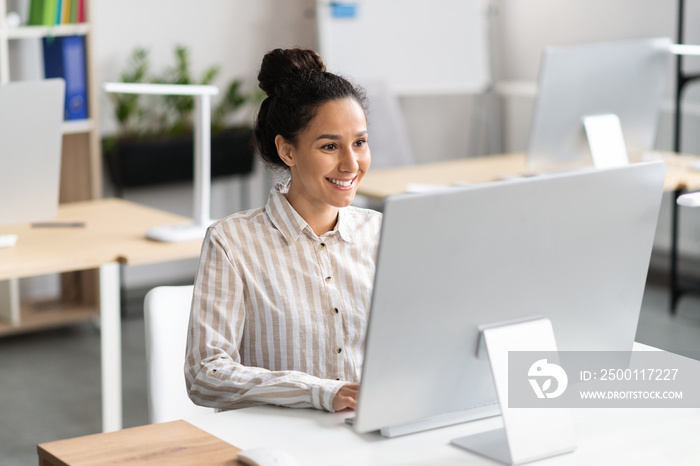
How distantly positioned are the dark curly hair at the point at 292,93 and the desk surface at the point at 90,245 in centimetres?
85

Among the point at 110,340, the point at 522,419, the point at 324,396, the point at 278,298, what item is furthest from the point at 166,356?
the point at 110,340

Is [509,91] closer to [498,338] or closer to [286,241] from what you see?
[286,241]

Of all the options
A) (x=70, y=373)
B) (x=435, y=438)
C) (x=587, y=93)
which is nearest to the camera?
(x=435, y=438)

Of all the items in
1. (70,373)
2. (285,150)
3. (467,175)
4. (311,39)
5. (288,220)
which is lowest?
(70,373)

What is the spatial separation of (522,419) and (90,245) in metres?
1.65

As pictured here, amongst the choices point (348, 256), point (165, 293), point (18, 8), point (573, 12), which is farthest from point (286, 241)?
point (573, 12)

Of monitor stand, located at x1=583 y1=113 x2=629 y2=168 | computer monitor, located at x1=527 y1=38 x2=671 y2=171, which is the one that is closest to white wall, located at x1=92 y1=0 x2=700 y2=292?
computer monitor, located at x1=527 y1=38 x2=671 y2=171

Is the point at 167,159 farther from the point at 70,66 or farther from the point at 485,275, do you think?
the point at 485,275

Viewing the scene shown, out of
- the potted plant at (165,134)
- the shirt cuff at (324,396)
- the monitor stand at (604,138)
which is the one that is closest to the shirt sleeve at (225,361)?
the shirt cuff at (324,396)

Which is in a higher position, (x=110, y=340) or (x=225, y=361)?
(x=225, y=361)

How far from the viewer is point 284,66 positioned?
1728 millimetres

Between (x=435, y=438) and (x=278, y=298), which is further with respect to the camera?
(x=278, y=298)

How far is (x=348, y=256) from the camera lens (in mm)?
1711

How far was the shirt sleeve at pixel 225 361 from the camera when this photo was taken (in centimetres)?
145
